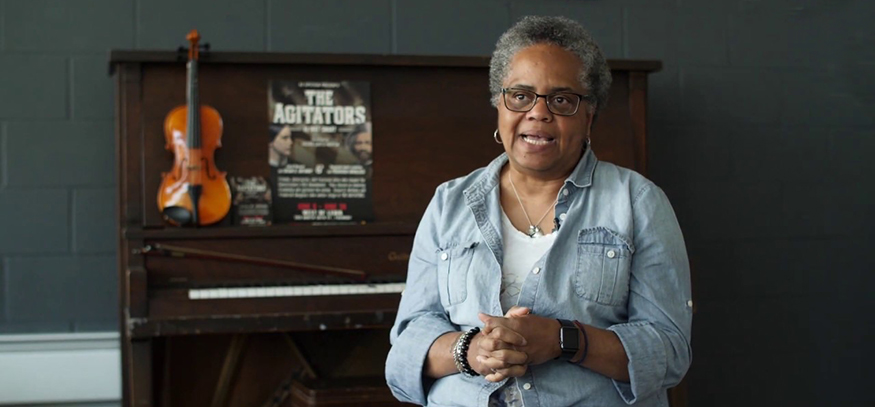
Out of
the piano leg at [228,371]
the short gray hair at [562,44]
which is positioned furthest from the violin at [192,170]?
the short gray hair at [562,44]

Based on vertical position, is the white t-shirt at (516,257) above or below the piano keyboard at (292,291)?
above

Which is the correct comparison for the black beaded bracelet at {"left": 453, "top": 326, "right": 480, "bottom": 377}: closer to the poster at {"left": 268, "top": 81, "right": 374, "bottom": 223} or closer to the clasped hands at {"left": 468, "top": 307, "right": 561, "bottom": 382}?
the clasped hands at {"left": 468, "top": 307, "right": 561, "bottom": 382}

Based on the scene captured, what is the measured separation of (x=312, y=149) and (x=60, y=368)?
1183 millimetres

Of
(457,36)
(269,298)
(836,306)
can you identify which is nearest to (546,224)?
(269,298)

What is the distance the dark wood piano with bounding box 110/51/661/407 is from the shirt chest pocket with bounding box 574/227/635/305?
42.2 inches

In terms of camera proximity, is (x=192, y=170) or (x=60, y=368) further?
(x=60, y=368)

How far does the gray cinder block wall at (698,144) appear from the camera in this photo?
10.4 feet

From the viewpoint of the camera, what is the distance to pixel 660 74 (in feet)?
11.8

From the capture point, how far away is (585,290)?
164 centimetres

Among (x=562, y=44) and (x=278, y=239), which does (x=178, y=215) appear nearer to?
(x=278, y=239)

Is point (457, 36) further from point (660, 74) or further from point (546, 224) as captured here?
point (546, 224)

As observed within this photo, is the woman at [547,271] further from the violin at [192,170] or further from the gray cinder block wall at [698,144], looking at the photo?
the gray cinder block wall at [698,144]

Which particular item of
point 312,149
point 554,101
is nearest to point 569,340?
point 554,101

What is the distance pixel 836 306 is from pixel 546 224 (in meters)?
2.49
